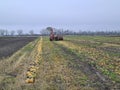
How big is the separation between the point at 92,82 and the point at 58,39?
162ft

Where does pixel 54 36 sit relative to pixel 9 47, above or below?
above

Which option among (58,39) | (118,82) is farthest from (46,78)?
(58,39)

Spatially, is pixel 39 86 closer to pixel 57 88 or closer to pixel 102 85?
pixel 57 88

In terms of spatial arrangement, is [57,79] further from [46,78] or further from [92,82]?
[92,82]

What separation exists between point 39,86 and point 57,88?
2.44ft

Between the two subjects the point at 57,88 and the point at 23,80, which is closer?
the point at 57,88

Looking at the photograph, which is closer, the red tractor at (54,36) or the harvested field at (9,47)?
the harvested field at (9,47)

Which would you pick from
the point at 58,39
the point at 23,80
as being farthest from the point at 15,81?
the point at 58,39

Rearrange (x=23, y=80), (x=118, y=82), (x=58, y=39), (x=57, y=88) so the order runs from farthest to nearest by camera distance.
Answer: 1. (x=58, y=39)
2. (x=23, y=80)
3. (x=118, y=82)
4. (x=57, y=88)

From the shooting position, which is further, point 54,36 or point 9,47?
point 54,36

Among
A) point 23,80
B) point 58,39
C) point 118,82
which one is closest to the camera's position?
point 118,82

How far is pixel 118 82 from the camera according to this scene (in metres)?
11.2

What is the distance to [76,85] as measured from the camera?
1070 centimetres

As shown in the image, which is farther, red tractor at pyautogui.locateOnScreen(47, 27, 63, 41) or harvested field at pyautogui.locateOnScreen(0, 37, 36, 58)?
red tractor at pyautogui.locateOnScreen(47, 27, 63, 41)
